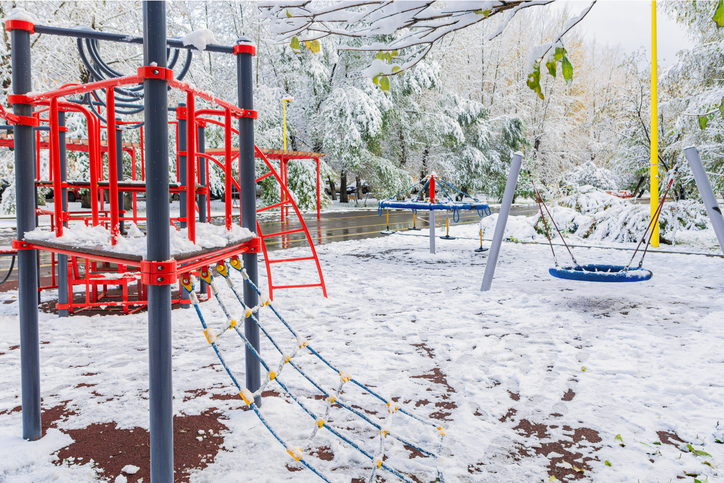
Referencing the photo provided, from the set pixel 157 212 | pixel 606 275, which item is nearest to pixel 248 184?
pixel 157 212

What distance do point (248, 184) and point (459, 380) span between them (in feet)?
6.23

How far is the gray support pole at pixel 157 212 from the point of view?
1862 mm

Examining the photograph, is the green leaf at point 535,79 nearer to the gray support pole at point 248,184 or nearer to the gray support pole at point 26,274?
the gray support pole at point 248,184

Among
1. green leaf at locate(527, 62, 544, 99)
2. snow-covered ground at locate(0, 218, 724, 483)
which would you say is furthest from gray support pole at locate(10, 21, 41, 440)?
green leaf at locate(527, 62, 544, 99)

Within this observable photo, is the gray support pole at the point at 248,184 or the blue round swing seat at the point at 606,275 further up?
the gray support pole at the point at 248,184

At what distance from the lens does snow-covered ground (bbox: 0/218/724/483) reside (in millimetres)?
2432

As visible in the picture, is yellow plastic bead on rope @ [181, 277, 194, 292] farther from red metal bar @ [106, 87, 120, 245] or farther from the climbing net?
red metal bar @ [106, 87, 120, 245]

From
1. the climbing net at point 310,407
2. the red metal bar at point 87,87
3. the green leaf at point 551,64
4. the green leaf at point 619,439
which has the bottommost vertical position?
the green leaf at point 619,439

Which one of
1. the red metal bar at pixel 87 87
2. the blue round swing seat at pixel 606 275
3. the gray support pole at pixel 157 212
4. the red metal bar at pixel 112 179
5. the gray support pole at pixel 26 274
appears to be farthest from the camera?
the blue round swing seat at pixel 606 275

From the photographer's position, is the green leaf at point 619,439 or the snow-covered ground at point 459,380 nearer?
the snow-covered ground at point 459,380

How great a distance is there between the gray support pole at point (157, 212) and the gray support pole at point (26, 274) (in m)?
1.08

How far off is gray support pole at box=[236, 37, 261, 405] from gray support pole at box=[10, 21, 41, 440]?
1.06 metres

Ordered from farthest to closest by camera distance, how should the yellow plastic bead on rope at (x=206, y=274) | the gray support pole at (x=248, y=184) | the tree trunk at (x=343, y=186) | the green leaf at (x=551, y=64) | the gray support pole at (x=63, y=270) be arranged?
the tree trunk at (x=343, y=186) → the gray support pole at (x=63, y=270) → the gray support pole at (x=248, y=184) → the yellow plastic bead on rope at (x=206, y=274) → the green leaf at (x=551, y=64)

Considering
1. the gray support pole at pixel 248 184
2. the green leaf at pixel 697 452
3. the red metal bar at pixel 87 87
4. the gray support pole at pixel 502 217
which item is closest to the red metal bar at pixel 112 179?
the red metal bar at pixel 87 87
